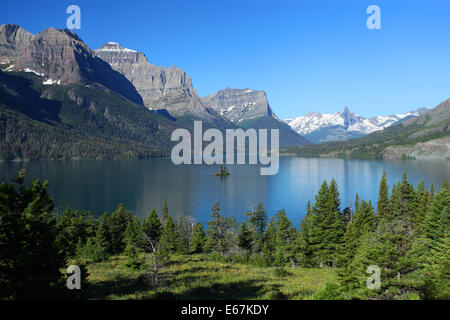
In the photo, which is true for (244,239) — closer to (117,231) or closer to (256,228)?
(256,228)

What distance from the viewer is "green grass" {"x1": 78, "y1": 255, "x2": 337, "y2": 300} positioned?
19.8 meters

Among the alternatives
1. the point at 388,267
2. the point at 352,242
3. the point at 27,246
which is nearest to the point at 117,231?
the point at 352,242

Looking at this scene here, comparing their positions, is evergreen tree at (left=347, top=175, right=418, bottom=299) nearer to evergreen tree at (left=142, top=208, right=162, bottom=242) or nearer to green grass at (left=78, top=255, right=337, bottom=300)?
green grass at (left=78, top=255, right=337, bottom=300)

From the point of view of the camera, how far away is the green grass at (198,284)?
1980 cm

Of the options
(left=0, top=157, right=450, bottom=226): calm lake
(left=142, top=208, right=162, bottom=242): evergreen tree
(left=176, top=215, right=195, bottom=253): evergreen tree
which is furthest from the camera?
(left=0, top=157, right=450, bottom=226): calm lake

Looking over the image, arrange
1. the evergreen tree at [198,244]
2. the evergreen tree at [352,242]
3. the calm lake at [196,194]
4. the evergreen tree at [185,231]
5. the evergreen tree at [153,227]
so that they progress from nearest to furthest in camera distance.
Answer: the evergreen tree at [352,242]
the evergreen tree at [198,244]
the evergreen tree at [153,227]
the evergreen tree at [185,231]
the calm lake at [196,194]

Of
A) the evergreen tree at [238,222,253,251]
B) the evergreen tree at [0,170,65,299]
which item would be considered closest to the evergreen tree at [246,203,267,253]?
the evergreen tree at [238,222,253,251]

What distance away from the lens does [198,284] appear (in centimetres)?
2355

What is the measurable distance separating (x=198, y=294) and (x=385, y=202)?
228 feet

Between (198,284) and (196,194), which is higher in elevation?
(198,284)

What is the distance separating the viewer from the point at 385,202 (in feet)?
246

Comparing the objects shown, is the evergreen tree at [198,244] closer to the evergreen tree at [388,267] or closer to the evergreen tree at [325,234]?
the evergreen tree at [325,234]

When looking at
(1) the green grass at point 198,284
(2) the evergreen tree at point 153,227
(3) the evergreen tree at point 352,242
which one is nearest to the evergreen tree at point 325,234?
(3) the evergreen tree at point 352,242
